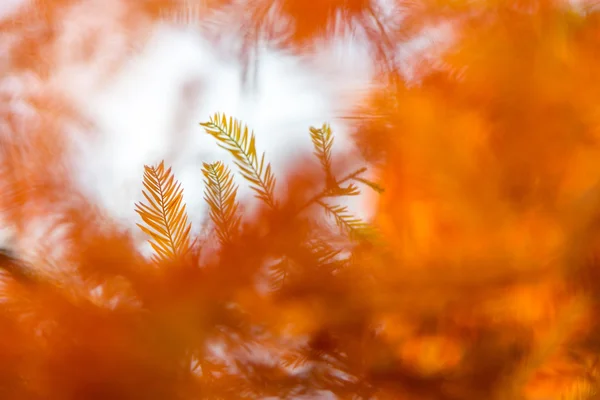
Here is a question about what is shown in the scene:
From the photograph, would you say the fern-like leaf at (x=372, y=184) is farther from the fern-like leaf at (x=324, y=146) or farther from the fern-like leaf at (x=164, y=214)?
the fern-like leaf at (x=164, y=214)

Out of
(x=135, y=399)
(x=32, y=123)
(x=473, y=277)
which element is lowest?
(x=135, y=399)

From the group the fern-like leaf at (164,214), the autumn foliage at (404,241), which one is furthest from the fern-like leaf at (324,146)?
the fern-like leaf at (164,214)

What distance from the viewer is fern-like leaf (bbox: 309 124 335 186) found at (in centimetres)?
46

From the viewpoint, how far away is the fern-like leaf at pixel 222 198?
17.7 inches

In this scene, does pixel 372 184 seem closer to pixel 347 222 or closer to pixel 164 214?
pixel 347 222

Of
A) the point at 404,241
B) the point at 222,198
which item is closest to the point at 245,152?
the point at 222,198

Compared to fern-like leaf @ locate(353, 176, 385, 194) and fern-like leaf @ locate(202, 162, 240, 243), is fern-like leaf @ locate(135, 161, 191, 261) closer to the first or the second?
fern-like leaf @ locate(202, 162, 240, 243)

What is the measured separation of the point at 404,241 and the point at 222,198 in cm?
17

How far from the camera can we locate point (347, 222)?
45 cm

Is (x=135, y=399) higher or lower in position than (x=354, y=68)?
lower

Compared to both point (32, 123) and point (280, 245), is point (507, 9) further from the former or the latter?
point (32, 123)

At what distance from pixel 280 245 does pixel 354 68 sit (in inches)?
6.8

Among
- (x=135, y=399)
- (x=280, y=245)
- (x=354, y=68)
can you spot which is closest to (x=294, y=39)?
(x=354, y=68)

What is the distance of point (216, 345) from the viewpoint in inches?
17.5
